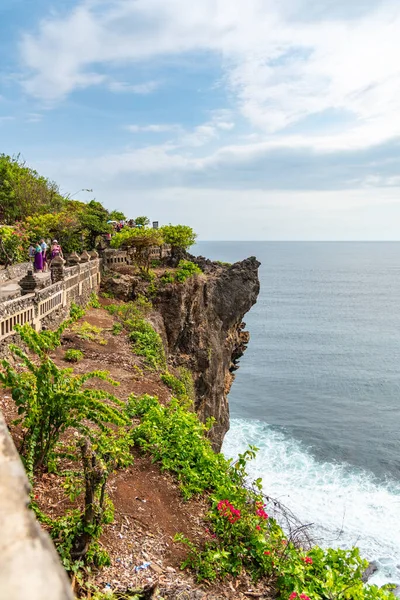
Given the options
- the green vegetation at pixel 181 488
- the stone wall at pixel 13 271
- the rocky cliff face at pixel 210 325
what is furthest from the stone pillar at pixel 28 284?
the rocky cliff face at pixel 210 325

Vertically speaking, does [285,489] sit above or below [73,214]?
below

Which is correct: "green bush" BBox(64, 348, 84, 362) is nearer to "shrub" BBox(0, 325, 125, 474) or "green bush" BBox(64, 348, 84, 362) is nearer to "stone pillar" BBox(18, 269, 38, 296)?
"stone pillar" BBox(18, 269, 38, 296)

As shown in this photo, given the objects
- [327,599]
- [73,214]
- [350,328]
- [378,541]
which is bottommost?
[378,541]

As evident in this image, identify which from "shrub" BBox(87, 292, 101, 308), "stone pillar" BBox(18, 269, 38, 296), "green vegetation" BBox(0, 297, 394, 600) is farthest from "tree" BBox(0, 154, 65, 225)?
"green vegetation" BBox(0, 297, 394, 600)

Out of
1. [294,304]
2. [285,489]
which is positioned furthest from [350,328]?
[285,489]

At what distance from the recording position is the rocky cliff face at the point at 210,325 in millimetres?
28219

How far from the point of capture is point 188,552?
7.36m

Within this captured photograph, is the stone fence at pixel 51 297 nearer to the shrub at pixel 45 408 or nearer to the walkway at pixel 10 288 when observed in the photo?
the walkway at pixel 10 288

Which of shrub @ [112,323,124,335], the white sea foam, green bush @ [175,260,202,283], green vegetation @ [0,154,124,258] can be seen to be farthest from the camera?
Result: green bush @ [175,260,202,283]

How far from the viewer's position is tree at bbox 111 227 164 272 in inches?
1195

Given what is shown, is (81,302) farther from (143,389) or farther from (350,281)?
(350,281)

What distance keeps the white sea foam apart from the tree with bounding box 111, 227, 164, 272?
50.1 feet

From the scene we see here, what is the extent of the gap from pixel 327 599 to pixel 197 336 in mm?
22907

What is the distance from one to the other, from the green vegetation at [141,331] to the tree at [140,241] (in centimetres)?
449
